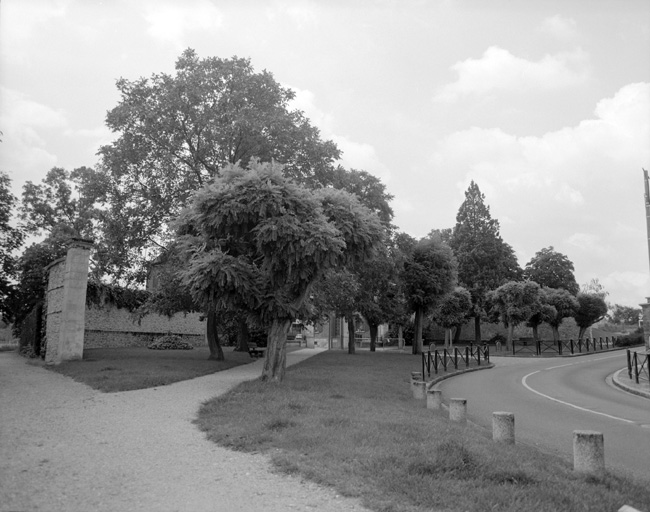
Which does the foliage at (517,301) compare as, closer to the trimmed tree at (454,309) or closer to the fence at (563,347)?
the fence at (563,347)

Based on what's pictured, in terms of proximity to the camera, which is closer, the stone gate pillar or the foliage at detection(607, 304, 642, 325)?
the stone gate pillar

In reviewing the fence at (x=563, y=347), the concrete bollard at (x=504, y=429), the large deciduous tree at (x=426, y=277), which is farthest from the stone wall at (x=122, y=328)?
the fence at (x=563, y=347)

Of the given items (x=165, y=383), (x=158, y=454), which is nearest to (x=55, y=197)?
(x=165, y=383)

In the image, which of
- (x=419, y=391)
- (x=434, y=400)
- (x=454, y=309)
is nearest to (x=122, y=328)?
(x=419, y=391)

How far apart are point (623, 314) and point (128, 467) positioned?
113549mm

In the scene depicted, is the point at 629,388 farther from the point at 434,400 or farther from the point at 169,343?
the point at 169,343

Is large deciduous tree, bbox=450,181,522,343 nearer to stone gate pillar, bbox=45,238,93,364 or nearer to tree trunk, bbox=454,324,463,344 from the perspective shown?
tree trunk, bbox=454,324,463,344

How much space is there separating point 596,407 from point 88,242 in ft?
58.3

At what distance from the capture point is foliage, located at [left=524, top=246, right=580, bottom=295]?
2472 inches

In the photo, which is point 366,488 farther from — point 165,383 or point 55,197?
A: point 55,197

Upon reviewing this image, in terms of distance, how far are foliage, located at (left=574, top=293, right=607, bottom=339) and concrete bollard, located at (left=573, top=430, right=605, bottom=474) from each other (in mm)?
46938

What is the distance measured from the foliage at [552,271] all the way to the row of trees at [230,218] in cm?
3333

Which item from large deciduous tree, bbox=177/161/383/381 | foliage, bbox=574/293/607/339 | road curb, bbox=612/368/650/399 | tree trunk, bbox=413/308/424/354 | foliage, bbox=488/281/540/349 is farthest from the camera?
foliage, bbox=574/293/607/339

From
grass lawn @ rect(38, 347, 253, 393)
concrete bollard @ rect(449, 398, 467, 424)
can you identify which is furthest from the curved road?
grass lawn @ rect(38, 347, 253, 393)
